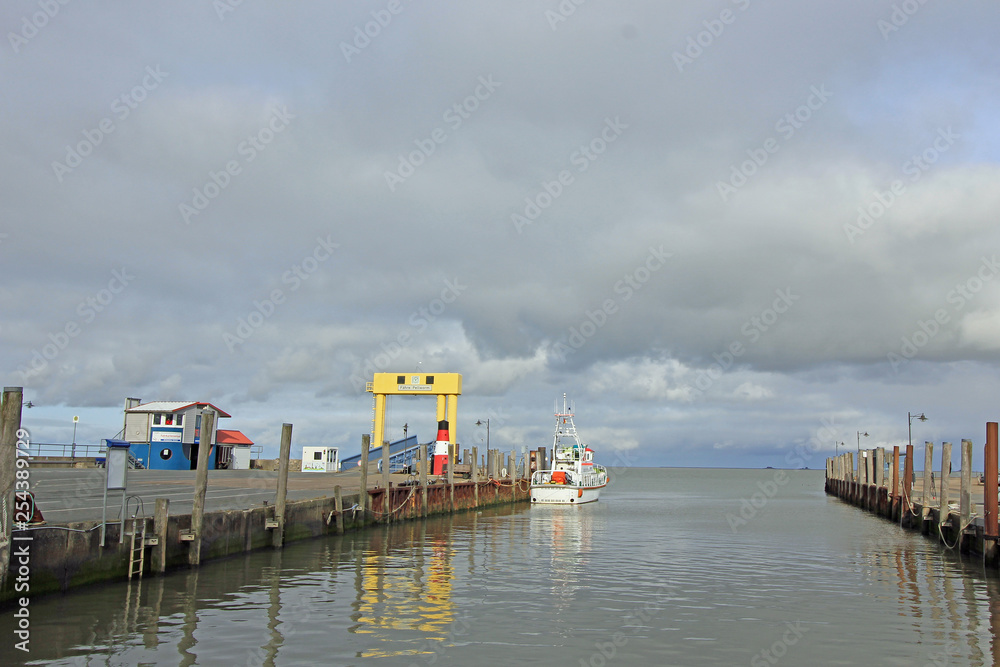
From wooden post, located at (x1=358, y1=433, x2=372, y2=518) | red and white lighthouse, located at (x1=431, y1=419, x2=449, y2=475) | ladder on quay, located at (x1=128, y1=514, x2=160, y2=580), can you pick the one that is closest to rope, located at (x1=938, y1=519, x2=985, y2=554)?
wooden post, located at (x1=358, y1=433, x2=372, y2=518)

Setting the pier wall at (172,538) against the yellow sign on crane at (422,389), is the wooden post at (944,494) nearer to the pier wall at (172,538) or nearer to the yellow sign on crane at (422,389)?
the pier wall at (172,538)

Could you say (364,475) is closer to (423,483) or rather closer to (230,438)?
(423,483)

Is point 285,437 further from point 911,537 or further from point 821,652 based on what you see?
point 911,537

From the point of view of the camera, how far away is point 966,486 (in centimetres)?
2627

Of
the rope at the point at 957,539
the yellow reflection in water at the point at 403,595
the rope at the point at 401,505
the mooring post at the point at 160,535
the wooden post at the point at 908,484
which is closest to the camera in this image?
the yellow reflection in water at the point at 403,595

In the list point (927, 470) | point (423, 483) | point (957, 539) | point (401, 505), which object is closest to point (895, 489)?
point (927, 470)

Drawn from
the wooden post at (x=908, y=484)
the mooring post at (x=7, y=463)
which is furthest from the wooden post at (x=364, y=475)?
the wooden post at (x=908, y=484)

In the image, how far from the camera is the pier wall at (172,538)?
1572 cm

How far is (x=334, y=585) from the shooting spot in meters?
20.7

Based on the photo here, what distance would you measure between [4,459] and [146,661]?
182 inches

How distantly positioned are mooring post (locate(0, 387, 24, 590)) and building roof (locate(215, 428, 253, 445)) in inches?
2146

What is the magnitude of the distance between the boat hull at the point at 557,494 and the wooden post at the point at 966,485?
36773 millimetres

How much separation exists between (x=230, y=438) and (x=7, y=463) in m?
61.6

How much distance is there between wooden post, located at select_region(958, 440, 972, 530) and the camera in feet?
86.4
